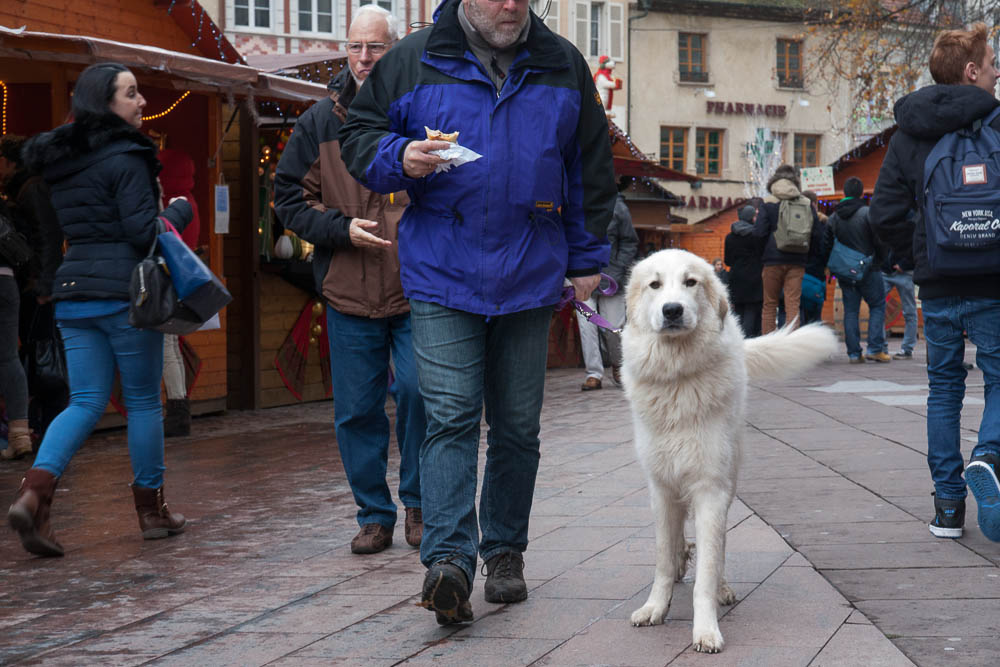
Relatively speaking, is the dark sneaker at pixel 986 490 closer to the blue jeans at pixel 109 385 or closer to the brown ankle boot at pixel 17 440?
the blue jeans at pixel 109 385

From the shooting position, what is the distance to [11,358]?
8523 mm

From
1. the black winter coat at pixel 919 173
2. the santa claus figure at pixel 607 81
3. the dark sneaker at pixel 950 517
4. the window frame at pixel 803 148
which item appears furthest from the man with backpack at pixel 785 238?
the window frame at pixel 803 148

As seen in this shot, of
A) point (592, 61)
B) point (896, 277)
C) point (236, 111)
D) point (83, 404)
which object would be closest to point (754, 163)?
point (592, 61)

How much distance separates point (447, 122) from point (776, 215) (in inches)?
469

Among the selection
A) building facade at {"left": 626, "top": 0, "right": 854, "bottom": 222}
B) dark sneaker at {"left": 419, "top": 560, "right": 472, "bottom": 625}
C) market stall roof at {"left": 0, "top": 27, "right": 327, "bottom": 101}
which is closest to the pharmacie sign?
building facade at {"left": 626, "top": 0, "right": 854, "bottom": 222}

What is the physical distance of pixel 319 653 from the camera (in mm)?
3973

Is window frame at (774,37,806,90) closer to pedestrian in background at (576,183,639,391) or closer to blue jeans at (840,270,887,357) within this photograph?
blue jeans at (840,270,887,357)

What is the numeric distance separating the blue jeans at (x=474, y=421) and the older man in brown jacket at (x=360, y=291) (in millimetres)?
917

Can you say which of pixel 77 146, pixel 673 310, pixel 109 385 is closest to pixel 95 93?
pixel 77 146

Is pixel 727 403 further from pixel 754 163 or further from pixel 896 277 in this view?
pixel 754 163

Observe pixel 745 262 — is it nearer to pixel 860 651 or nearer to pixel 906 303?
pixel 906 303

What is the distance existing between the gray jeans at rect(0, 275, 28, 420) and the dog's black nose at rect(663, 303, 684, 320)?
564cm

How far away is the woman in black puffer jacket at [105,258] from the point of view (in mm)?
5812

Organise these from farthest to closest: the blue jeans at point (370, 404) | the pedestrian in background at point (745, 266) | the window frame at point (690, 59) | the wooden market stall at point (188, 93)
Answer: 1. the window frame at point (690, 59)
2. the pedestrian in background at point (745, 266)
3. the wooden market stall at point (188, 93)
4. the blue jeans at point (370, 404)
